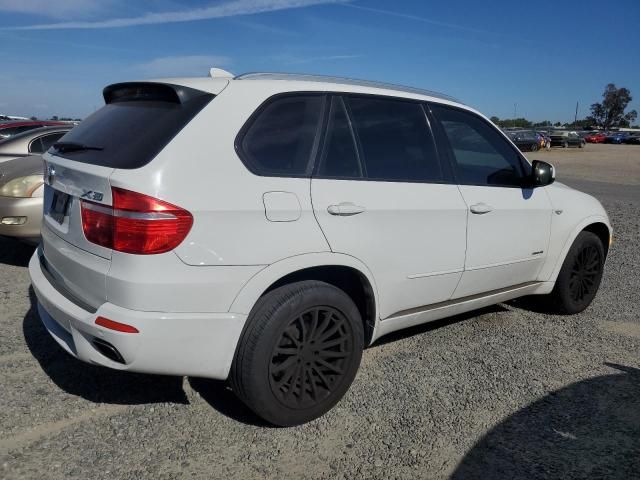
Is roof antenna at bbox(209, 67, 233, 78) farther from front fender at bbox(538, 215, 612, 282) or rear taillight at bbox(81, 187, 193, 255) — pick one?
front fender at bbox(538, 215, 612, 282)

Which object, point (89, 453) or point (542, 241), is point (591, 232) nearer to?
point (542, 241)

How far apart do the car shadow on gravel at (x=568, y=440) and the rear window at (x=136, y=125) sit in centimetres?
211

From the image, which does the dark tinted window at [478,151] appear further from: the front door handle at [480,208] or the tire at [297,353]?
the tire at [297,353]

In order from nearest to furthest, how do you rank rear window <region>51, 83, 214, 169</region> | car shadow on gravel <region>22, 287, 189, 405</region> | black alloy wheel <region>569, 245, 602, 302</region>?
1. rear window <region>51, 83, 214, 169</region>
2. car shadow on gravel <region>22, 287, 189, 405</region>
3. black alloy wheel <region>569, 245, 602, 302</region>

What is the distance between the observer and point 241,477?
2.62 metres

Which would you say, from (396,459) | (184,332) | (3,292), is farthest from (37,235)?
(396,459)

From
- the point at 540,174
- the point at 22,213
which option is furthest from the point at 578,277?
the point at 22,213

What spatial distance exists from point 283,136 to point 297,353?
1.12 metres

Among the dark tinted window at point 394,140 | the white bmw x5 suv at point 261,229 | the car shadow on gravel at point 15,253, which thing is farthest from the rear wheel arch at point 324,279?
the car shadow on gravel at point 15,253

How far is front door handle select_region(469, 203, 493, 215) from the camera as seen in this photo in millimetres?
3708

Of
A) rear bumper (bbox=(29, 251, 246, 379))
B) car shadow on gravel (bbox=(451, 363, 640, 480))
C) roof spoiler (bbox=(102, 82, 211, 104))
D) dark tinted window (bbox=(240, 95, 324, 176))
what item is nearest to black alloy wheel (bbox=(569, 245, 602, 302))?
car shadow on gravel (bbox=(451, 363, 640, 480))

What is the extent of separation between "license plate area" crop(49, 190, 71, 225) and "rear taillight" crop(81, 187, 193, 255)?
53cm

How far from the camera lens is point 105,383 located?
3428mm

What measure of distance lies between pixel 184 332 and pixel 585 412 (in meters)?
2.34
